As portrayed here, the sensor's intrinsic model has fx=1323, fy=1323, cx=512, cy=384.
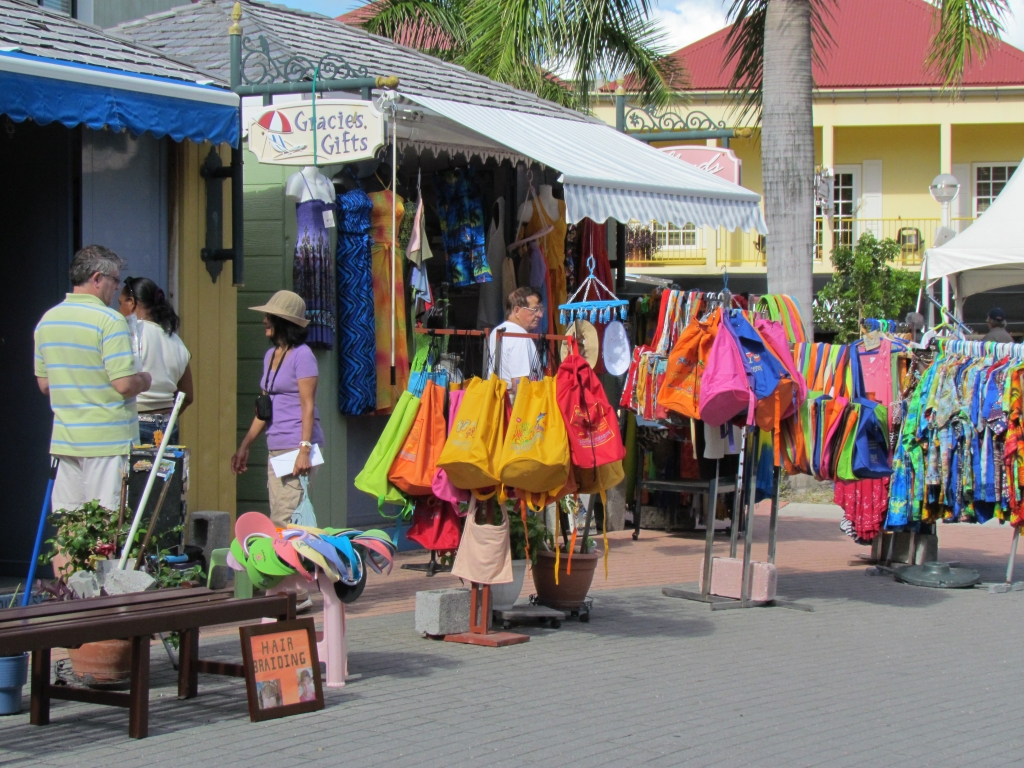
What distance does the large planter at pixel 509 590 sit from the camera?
7.76 meters

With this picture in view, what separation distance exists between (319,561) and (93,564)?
1.15 meters

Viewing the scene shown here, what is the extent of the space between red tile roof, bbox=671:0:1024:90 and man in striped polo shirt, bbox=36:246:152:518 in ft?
77.5

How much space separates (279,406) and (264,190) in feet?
9.43

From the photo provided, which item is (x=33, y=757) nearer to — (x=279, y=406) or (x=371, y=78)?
(x=279, y=406)

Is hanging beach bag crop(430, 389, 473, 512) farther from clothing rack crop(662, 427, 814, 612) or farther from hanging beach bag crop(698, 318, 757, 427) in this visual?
clothing rack crop(662, 427, 814, 612)

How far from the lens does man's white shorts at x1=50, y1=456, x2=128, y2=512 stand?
664 cm

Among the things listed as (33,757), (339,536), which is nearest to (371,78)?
(339,536)

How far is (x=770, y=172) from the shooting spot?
13.7 m

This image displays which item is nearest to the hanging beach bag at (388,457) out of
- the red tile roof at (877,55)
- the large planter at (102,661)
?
the large planter at (102,661)

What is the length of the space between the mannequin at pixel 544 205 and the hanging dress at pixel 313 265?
2.32 m

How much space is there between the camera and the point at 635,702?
19.8ft

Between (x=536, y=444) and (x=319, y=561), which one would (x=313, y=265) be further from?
(x=319, y=561)

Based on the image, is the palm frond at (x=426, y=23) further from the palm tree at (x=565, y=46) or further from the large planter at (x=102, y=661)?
the large planter at (x=102, y=661)

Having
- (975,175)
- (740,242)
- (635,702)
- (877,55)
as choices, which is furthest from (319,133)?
(975,175)
